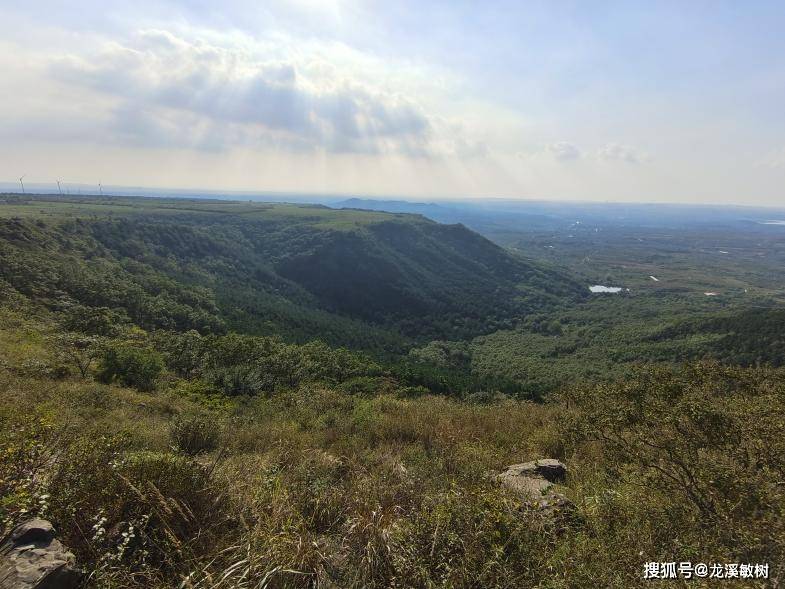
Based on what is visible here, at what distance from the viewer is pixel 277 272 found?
134m

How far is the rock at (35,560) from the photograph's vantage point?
11.3ft

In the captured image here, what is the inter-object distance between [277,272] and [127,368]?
116 metres

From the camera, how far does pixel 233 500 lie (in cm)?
515

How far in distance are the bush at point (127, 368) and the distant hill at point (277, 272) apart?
96.4 feet

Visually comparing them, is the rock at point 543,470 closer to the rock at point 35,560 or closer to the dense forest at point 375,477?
the dense forest at point 375,477

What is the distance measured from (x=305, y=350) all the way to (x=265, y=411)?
1048 inches

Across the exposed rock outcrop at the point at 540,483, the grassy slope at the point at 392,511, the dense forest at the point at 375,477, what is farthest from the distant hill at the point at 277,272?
the exposed rock outcrop at the point at 540,483

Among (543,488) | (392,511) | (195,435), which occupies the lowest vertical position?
(195,435)

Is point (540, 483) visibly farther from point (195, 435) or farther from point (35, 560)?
point (195, 435)

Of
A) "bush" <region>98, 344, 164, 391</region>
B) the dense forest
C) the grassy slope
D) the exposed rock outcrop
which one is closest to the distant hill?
"bush" <region>98, 344, 164, 391</region>

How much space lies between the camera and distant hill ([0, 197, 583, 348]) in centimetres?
5651

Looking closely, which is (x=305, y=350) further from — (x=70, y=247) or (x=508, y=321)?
(x=508, y=321)

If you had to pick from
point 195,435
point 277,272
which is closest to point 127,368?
point 195,435

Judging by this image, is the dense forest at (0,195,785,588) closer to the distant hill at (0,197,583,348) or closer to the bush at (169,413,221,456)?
the bush at (169,413,221,456)
